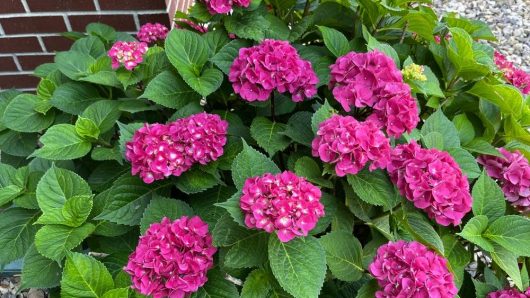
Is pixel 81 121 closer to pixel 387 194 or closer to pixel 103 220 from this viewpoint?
pixel 103 220

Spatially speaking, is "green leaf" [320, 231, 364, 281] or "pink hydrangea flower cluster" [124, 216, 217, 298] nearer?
"pink hydrangea flower cluster" [124, 216, 217, 298]

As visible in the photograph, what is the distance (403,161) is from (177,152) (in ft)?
2.32

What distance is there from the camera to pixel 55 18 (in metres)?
2.90

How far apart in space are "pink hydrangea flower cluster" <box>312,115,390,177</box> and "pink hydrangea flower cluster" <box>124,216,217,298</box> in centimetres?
Answer: 44

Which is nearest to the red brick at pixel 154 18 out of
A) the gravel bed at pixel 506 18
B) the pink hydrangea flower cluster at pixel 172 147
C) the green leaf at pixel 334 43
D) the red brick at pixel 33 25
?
the red brick at pixel 33 25

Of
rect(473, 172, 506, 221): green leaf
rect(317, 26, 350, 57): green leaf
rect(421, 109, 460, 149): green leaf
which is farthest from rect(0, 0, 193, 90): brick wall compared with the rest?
rect(473, 172, 506, 221): green leaf

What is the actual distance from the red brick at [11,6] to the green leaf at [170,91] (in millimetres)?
1633

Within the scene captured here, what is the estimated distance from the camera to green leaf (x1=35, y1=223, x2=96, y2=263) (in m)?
1.48

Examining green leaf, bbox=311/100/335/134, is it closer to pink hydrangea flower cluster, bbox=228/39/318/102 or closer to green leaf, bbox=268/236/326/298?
pink hydrangea flower cluster, bbox=228/39/318/102

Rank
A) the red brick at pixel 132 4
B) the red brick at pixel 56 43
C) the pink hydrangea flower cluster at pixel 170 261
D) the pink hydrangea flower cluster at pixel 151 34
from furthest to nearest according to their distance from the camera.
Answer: the red brick at pixel 56 43, the red brick at pixel 132 4, the pink hydrangea flower cluster at pixel 151 34, the pink hydrangea flower cluster at pixel 170 261

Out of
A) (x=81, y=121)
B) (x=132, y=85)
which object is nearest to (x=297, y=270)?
(x=81, y=121)

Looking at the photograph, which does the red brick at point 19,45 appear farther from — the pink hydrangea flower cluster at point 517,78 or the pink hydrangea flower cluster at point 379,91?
the pink hydrangea flower cluster at point 517,78

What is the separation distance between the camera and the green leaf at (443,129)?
167 cm

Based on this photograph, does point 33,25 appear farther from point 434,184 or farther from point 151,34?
point 434,184
